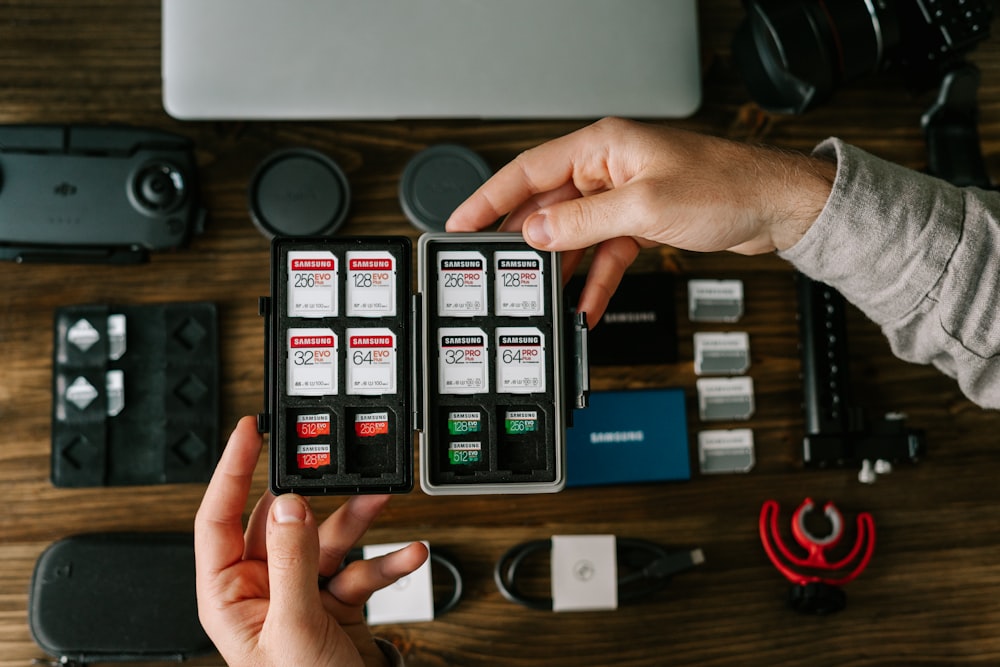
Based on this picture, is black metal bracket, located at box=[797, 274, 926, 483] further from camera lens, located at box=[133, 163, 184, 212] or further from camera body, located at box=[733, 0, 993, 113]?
camera lens, located at box=[133, 163, 184, 212]

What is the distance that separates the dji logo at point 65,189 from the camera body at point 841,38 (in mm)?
898

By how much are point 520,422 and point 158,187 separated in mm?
566

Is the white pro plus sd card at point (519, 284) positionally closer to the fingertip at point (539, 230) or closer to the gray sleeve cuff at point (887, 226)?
the fingertip at point (539, 230)

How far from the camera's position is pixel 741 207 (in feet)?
2.62

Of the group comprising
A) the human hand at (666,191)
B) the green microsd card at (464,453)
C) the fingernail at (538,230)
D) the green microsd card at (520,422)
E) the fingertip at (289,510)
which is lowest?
the fingertip at (289,510)

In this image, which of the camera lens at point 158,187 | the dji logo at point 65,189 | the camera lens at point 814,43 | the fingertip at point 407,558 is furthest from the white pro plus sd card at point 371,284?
the camera lens at point 814,43

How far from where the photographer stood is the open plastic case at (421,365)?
0.75 m

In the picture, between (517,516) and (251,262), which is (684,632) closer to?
(517,516)

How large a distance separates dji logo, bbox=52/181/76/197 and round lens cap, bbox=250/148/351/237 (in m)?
0.22

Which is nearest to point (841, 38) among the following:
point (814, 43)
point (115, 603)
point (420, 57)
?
point (814, 43)

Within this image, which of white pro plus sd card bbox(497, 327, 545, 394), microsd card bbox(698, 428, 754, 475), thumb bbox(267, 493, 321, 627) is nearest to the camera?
thumb bbox(267, 493, 321, 627)

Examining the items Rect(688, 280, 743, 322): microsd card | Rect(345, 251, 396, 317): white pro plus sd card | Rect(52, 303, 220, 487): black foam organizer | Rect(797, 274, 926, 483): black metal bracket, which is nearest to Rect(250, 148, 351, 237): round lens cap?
Rect(52, 303, 220, 487): black foam organizer

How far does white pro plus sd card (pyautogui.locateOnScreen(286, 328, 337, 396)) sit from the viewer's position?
75 centimetres

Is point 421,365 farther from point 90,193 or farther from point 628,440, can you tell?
point 90,193
